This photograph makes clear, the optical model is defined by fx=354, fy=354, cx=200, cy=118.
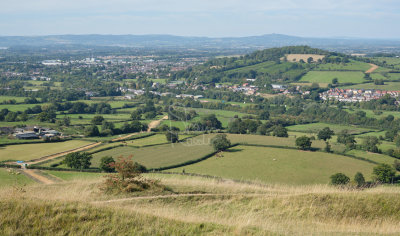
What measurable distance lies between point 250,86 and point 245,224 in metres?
107

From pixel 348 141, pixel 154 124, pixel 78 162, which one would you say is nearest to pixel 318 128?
pixel 348 141

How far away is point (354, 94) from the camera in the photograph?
92.2 meters

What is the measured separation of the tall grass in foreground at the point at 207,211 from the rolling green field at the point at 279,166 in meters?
16.2

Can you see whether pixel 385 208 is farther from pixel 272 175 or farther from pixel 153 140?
pixel 153 140

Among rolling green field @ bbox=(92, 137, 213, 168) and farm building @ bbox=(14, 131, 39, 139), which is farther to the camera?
farm building @ bbox=(14, 131, 39, 139)

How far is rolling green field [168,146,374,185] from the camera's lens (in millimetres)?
30734

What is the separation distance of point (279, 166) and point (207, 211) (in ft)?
78.5

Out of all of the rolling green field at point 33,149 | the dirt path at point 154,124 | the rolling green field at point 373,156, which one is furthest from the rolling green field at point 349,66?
the rolling green field at point 33,149

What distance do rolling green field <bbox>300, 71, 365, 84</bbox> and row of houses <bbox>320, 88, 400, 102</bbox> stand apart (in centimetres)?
1238

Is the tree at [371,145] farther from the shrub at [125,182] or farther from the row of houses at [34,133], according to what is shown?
the row of houses at [34,133]

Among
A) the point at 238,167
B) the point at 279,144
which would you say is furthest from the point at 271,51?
the point at 238,167

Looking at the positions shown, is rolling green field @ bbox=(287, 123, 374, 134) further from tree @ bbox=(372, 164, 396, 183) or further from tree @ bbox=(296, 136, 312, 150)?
tree @ bbox=(372, 164, 396, 183)

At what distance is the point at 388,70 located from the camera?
117 m

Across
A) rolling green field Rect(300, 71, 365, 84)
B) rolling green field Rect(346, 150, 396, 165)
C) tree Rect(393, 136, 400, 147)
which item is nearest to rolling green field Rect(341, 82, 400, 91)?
rolling green field Rect(300, 71, 365, 84)
